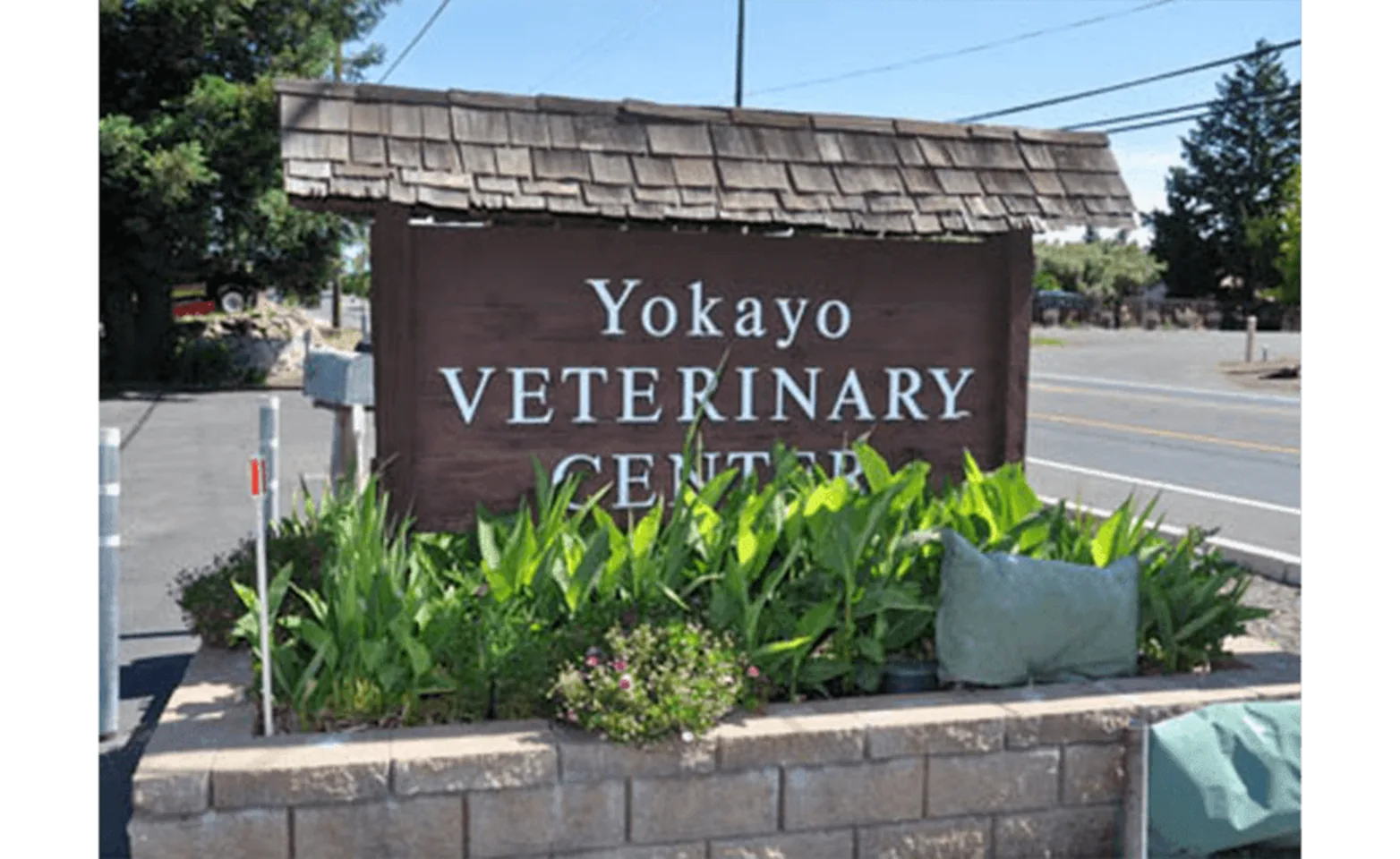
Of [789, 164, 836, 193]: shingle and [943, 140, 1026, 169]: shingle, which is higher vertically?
[943, 140, 1026, 169]: shingle

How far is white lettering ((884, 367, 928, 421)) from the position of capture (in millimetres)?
5594

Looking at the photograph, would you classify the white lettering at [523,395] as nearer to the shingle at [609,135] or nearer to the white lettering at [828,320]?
the shingle at [609,135]

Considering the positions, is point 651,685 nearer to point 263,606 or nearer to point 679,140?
point 263,606

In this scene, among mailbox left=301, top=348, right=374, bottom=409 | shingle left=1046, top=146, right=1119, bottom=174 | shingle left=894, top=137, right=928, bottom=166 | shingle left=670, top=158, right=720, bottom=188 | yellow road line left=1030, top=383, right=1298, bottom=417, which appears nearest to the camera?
shingle left=670, top=158, right=720, bottom=188

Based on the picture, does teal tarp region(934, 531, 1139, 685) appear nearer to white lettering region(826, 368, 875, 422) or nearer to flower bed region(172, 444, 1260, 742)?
flower bed region(172, 444, 1260, 742)

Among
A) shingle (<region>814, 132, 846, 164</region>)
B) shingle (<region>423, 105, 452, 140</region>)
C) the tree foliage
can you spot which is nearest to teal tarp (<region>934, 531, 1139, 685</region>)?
shingle (<region>814, 132, 846, 164</region>)

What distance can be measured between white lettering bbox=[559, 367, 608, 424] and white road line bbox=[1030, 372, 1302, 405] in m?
18.3

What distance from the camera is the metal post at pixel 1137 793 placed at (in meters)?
3.85

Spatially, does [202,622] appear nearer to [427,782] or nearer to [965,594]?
[427,782]

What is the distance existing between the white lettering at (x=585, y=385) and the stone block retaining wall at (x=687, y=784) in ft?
5.33

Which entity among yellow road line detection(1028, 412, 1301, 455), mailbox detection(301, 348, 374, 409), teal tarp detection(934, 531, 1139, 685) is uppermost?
mailbox detection(301, 348, 374, 409)

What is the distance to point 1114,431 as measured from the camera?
1698 cm

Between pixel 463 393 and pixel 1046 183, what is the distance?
2.65 meters
